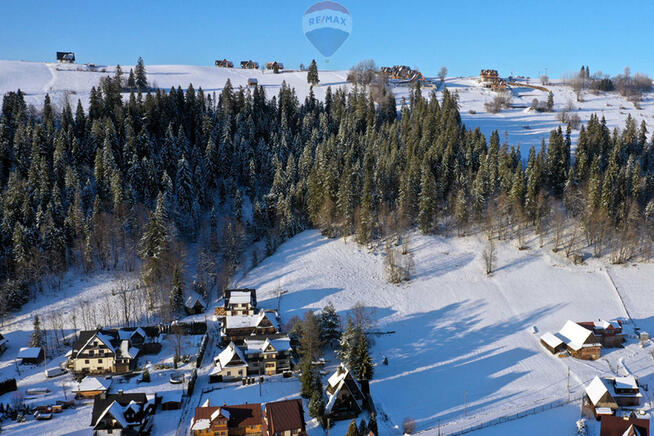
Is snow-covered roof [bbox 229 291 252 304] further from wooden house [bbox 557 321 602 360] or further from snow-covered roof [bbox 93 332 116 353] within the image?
wooden house [bbox 557 321 602 360]

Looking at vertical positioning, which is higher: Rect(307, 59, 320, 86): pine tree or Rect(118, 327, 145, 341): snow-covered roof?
Rect(307, 59, 320, 86): pine tree

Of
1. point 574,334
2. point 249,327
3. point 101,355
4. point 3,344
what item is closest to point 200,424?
point 101,355

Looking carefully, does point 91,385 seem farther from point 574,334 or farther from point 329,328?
point 574,334

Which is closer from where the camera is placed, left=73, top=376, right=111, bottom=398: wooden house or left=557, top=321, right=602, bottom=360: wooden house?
left=73, top=376, right=111, bottom=398: wooden house

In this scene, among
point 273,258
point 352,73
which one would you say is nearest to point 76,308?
point 273,258

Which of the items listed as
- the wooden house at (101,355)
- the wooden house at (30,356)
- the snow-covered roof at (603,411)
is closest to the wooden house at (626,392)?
the snow-covered roof at (603,411)

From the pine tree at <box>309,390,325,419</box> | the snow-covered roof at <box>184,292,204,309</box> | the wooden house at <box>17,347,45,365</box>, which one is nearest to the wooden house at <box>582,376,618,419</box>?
the pine tree at <box>309,390,325,419</box>

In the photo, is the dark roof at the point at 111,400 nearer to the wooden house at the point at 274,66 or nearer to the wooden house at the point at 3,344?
the wooden house at the point at 3,344
